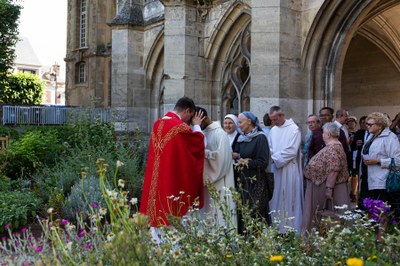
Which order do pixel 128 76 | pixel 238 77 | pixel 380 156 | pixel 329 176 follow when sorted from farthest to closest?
pixel 128 76 < pixel 238 77 < pixel 380 156 < pixel 329 176

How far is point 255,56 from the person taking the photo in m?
8.32

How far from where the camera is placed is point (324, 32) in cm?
843

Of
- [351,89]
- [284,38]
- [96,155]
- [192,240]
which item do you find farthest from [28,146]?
[351,89]

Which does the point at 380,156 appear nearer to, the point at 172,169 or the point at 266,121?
the point at 266,121

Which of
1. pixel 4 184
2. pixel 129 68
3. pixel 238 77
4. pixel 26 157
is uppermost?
pixel 129 68

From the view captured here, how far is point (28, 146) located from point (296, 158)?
574cm

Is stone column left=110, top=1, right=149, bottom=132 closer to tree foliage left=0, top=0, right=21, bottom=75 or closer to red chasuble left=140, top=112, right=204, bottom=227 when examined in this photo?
red chasuble left=140, top=112, right=204, bottom=227

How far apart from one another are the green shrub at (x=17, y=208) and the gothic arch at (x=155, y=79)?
7.22 meters

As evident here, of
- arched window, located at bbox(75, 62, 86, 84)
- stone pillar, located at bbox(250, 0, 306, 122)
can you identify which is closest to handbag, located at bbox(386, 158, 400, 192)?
stone pillar, located at bbox(250, 0, 306, 122)

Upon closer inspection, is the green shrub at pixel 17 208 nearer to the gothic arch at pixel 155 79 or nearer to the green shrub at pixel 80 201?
the green shrub at pixel 80 201

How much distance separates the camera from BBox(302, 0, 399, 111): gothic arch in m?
8.26

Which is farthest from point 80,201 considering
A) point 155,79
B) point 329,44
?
point 155,79

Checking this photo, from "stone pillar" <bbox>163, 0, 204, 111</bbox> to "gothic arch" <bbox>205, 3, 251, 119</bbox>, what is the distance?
558 mm

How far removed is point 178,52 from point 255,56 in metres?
3.05
